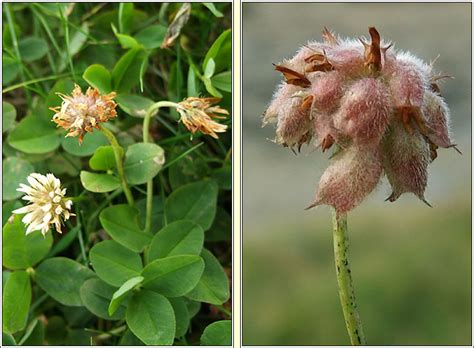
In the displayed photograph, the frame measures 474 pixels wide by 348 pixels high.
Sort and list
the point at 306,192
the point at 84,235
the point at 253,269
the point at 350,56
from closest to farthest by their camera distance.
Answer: the point at 350,56 < the point at 306,192 < the point at 253,269 < the point at 84,235

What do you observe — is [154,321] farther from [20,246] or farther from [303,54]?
[303,54]

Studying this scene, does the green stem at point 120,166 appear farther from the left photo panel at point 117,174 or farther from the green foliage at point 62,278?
the green foliage at point 62,278

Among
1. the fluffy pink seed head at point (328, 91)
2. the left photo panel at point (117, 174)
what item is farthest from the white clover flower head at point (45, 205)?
the fluffy pink seed head at point (328, 91)

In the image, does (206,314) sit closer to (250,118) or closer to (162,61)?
(250,118)

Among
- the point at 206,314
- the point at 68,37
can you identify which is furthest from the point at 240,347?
the point at 68,37

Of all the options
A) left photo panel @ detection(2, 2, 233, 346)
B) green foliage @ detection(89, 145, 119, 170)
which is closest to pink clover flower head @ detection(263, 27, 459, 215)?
left photo panel @ detection(2, 2, 233, 346)

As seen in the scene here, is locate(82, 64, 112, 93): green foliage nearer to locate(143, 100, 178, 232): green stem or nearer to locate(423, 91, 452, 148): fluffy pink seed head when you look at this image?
locate(143, 100, 178, 232): green stem

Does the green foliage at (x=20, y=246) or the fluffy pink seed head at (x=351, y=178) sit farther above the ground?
the fluffy pink seed head at (x=351, y=178)
